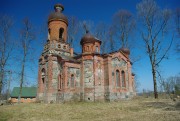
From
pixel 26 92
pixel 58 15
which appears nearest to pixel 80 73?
pixel 58 15

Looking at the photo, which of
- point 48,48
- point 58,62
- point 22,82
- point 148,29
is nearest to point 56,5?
point 48,48

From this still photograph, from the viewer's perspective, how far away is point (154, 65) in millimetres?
21719

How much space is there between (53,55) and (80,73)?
4.13 m

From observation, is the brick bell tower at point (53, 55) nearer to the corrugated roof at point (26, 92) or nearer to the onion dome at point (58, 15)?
the onion dome at point (58, 15)

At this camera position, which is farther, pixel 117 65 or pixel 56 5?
pixel 56 5

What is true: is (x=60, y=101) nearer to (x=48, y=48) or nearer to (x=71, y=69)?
(x=71, y=69)

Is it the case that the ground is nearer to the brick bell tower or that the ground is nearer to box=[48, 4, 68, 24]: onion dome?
the brick bell tower

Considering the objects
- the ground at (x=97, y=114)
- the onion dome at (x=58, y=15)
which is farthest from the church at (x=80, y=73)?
the ground at (x=97, y=114)

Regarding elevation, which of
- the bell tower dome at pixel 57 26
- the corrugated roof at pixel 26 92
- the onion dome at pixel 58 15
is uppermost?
the onion dome at pixel 58 15

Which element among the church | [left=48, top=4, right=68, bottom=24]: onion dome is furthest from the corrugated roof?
[left=48, top=4, right=68, bottom=24]: onion dome

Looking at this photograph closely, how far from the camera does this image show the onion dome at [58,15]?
2249 cm

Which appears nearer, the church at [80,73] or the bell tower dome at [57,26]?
the church at [80,73]

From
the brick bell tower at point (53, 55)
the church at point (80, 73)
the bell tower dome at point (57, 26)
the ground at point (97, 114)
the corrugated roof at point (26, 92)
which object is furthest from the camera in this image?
the corrugated roof at point (26, 92)

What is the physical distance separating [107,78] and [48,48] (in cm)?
873
